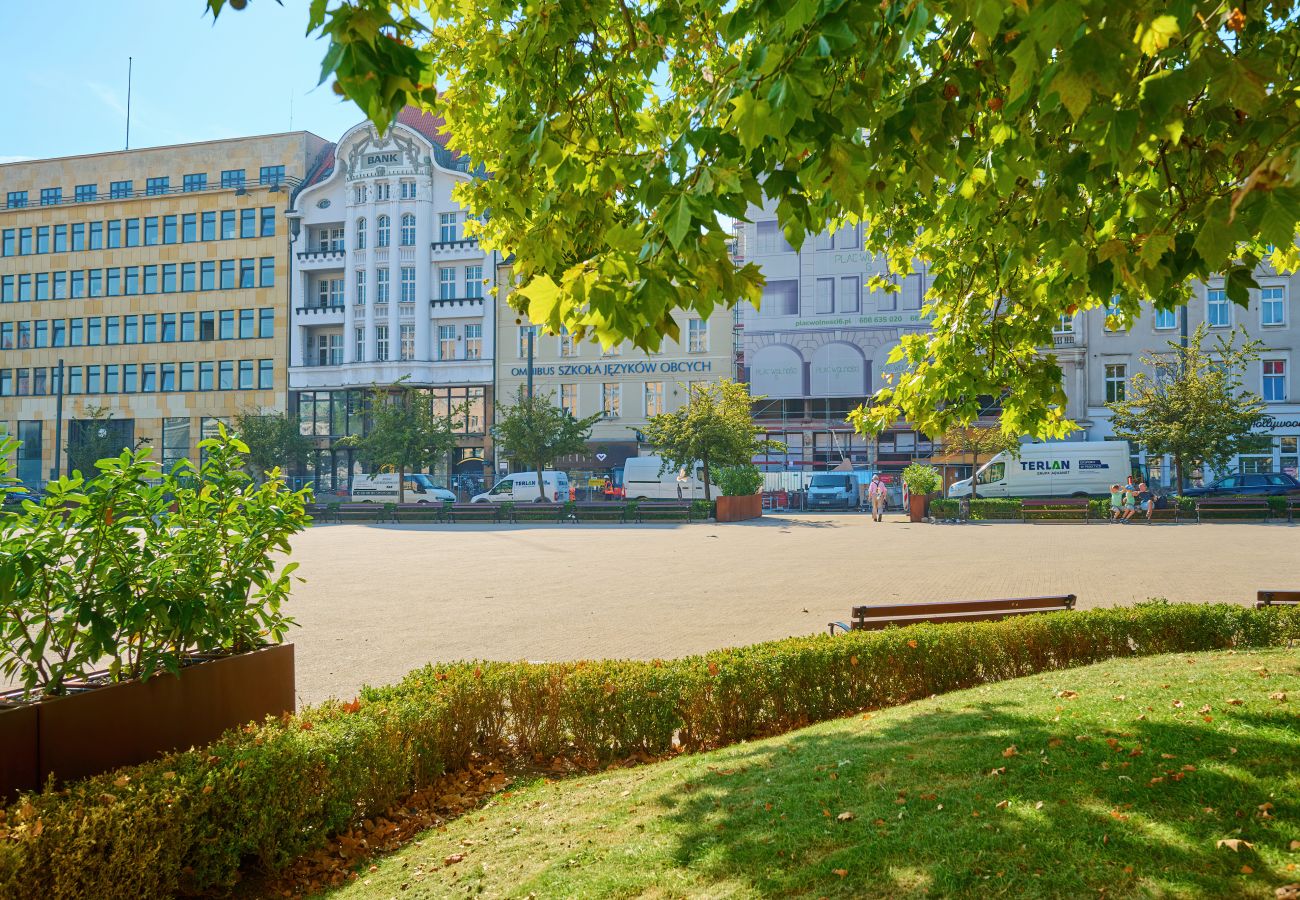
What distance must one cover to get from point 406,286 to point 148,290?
1859 cm

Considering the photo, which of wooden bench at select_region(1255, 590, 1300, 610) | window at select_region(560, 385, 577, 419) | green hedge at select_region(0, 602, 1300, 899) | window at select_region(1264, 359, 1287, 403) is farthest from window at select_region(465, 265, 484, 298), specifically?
green hedge at select_region(0, 602, 1300, 899)

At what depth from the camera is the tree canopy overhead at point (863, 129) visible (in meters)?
3.24

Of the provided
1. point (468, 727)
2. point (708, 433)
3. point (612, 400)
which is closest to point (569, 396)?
point (612, 400)

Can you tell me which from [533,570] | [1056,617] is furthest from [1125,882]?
[533,570]

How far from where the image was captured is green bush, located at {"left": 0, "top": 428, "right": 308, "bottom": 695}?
4645 millimetres

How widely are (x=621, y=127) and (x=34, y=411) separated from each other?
67070 millimetres

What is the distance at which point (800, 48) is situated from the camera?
133 inches

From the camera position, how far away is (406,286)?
5456cm

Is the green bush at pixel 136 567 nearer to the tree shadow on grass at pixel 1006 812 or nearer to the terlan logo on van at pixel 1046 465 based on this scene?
the tree shadow on grass at pixel 1006 812

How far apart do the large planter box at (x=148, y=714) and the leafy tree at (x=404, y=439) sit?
1562 inches

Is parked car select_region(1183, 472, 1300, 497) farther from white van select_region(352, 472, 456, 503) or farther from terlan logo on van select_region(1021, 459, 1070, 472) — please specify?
white van select_region(352, 472, 456, 503)

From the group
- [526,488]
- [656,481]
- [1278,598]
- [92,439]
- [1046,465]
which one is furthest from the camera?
[92,439]

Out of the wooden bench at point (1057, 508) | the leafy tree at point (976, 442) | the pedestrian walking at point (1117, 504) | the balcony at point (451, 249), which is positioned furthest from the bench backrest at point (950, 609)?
the balcony at point (451, 249)

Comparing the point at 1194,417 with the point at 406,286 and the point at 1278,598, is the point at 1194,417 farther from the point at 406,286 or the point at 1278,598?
the point at 406,286
